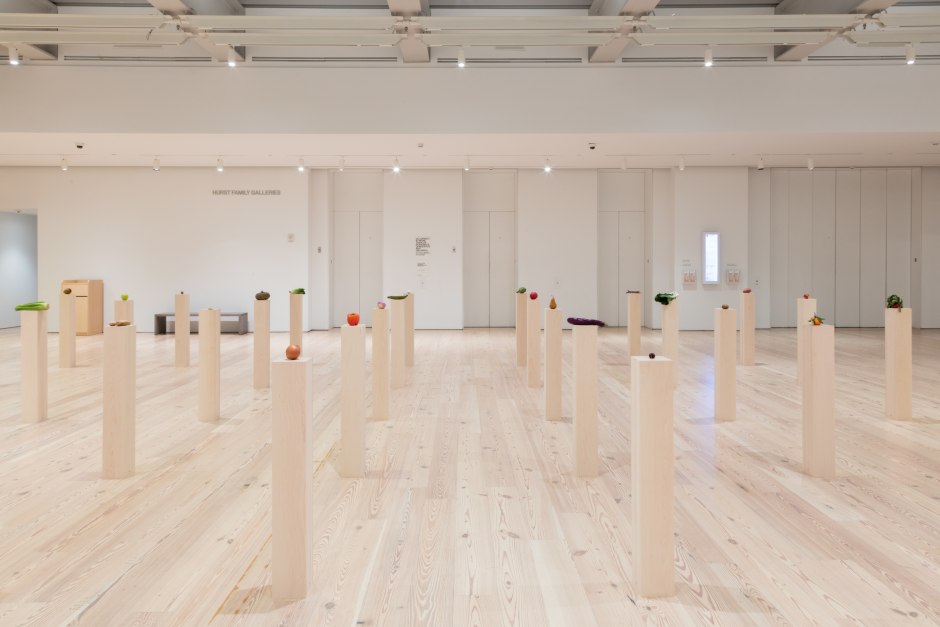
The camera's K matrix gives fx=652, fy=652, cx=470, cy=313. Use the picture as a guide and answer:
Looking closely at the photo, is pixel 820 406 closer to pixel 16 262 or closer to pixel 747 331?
pixel 747 331

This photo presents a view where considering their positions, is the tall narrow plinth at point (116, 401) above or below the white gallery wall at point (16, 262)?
below

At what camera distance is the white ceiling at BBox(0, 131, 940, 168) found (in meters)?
10.5

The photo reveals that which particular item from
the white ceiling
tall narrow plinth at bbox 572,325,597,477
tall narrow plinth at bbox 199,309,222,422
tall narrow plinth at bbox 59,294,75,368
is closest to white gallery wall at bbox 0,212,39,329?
the white ceiling

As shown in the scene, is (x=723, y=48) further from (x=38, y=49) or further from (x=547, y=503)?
(x=38, y=49)

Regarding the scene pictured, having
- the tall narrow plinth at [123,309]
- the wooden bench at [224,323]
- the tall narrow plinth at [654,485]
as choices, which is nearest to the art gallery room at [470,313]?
the tall narrow plinth at [654,485]

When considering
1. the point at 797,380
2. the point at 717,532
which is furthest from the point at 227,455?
the point at 797,380

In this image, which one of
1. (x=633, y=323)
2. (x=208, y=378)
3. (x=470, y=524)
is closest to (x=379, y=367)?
(x=208, y=378)

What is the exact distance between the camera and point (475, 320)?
15.3 m

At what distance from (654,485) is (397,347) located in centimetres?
516

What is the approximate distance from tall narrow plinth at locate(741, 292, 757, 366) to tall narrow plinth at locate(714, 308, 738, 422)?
3611 millimetres

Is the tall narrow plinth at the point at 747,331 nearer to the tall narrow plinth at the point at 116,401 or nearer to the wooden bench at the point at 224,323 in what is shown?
the tall narrow plinth at the point at 116,401

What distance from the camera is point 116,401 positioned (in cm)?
398

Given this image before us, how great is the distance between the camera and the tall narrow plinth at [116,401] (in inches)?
156

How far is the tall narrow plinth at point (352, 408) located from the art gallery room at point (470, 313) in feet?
0.08
